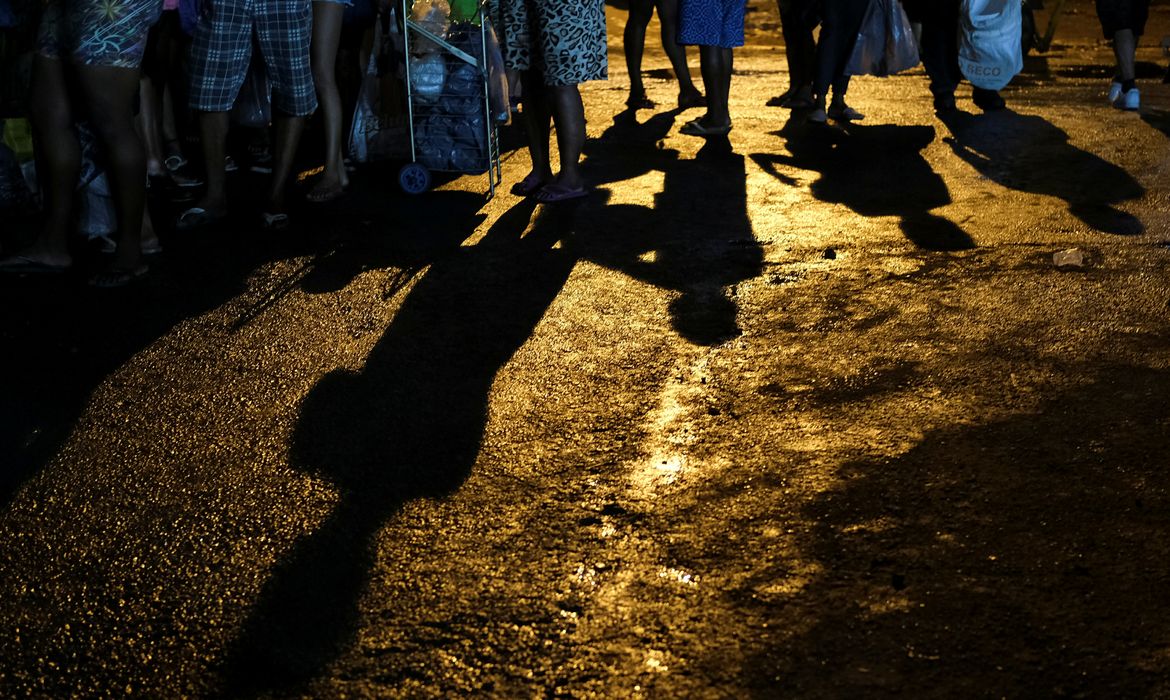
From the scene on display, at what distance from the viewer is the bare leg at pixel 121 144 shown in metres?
5.08

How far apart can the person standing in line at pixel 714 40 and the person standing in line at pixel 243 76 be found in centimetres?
306

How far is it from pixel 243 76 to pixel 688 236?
2.52 m

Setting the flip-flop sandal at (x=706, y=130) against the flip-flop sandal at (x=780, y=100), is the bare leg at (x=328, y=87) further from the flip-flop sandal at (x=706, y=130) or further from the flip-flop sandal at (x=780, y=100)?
the flip-flop sandal at (x=780, y=100)

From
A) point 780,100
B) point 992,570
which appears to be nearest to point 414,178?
point 780,100

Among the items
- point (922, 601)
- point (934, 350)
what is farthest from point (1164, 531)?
point (934, 350)

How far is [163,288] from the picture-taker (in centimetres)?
516

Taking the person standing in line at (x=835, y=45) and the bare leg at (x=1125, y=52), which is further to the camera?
the bare leg at (x=1125, y=52)

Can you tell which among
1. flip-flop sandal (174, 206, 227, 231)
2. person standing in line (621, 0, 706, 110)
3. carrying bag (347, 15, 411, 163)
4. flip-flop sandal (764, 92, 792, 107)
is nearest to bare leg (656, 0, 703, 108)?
person standing in line (621, 0, 706, 110)

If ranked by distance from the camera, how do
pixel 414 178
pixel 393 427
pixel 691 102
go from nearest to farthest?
pixel 393 427
pixel 414 178
pixel 691 102

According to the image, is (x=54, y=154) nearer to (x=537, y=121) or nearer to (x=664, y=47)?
(x=537, y=121)

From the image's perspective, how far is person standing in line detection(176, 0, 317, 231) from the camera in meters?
5.99

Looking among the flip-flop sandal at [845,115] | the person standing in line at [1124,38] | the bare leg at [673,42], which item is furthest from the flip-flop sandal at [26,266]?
the person standing in line at [1124,38]

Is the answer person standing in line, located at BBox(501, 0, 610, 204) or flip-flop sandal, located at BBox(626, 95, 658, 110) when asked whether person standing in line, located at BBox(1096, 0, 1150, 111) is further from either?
person standing in line, located at BBox(501, 0, 610, 204)

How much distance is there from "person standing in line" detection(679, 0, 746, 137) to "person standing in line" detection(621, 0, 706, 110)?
0.91 m
